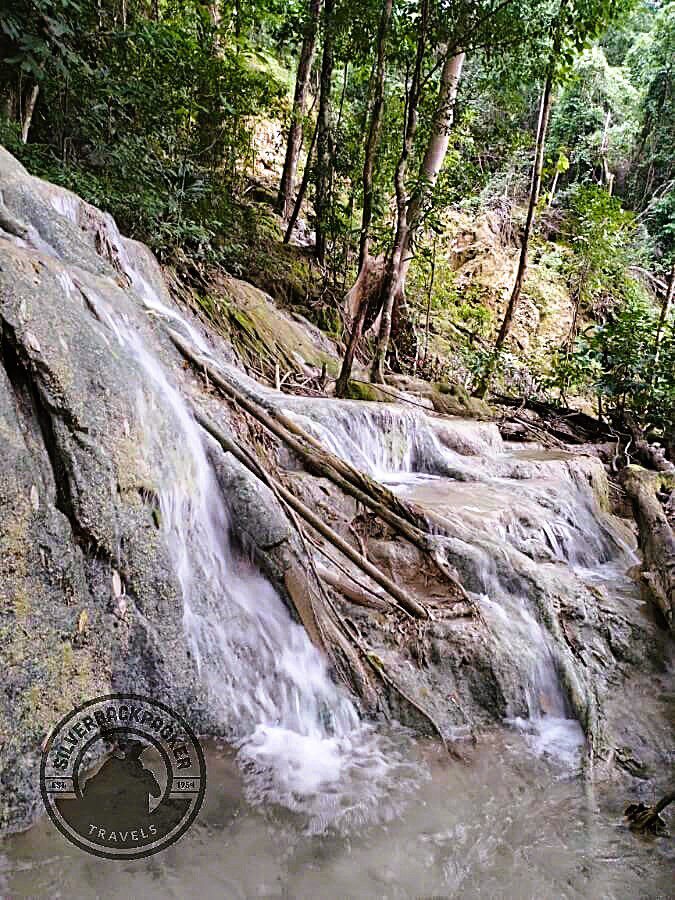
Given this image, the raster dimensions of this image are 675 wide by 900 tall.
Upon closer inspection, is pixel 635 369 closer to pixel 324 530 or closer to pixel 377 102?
pixel 377 102

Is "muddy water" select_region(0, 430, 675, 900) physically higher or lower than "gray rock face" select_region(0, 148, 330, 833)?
lower

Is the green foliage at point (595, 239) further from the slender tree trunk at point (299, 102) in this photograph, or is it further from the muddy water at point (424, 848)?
the muddy water at point (424, 848)

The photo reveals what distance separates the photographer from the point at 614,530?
6.42 metres

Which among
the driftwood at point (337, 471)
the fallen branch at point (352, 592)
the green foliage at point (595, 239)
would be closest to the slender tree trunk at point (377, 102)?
the driftwood at point (337, 471)

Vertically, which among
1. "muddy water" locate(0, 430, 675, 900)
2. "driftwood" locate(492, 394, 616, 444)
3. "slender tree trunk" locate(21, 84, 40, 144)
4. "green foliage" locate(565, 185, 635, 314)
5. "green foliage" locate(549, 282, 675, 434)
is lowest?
"muddy water" locate(0, 430, 675, 900)

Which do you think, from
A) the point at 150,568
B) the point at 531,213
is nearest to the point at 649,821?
the point at 150,568

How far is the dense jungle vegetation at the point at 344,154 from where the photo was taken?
24.2 ft

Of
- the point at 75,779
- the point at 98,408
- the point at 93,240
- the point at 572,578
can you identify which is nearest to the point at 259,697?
the point at 75,779

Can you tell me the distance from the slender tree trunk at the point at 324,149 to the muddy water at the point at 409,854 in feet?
35.2

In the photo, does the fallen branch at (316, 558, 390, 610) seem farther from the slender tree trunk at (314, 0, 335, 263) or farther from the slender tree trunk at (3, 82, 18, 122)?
the slender tree trunk at (314, 0, 335, 263)

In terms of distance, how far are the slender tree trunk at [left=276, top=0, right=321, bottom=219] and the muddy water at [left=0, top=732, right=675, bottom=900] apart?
10921 mm

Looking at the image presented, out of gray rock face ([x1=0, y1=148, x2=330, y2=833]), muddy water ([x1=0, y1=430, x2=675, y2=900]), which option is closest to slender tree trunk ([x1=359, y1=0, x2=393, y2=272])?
gray rock face ([x1=0, y1=148, x2=330, y2=833])

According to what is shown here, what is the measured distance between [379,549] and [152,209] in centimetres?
575

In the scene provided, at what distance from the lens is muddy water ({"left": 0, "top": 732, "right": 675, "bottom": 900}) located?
75.3 inches
